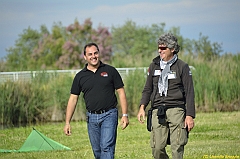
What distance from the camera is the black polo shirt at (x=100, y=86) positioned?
784cm

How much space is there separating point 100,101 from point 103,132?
43 cm

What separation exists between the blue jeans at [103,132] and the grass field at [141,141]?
8.93 ft

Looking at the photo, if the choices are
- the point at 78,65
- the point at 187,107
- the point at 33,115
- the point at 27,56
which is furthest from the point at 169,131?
the point at 27,56

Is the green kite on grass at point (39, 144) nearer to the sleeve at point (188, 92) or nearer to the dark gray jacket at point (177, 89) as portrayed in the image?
the dark gray jacket at point (177, 89)

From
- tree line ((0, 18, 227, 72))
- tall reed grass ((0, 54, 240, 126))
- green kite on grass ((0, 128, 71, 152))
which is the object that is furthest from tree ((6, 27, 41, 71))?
green kite on grass ((0, 128, 71, 152))

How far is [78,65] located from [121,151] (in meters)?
40.5

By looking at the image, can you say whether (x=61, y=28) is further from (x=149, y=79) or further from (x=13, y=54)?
(x=149, y=79)

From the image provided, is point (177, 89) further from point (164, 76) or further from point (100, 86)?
point (100, 86)

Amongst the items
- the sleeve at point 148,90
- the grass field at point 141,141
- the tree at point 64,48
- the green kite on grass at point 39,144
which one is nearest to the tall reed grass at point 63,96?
the grass field at point 141,141

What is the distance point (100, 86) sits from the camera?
Result: 7.86 m

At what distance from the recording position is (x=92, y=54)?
789 centimetres

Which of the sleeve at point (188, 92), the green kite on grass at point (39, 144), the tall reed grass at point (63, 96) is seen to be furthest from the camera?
the tall reed grass at point (63, 96)

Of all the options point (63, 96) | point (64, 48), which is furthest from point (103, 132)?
point (64, 48)

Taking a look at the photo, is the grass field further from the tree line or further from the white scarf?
the tree line
